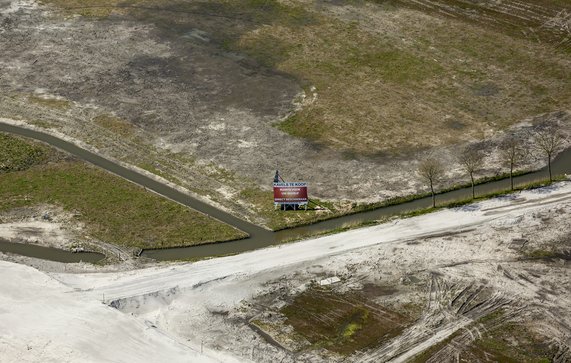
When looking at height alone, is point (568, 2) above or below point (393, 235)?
above

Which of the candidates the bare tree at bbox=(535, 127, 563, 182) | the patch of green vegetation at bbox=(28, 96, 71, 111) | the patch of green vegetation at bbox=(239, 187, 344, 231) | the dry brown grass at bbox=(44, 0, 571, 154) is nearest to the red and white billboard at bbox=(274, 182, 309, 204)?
the patch of green vegetation at bbox=(239, 187, 344, 231)

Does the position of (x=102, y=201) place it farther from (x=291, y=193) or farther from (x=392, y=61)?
(x=392, y=61)

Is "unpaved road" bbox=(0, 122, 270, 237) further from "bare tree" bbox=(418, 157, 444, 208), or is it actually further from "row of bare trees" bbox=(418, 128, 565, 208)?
"row of bare trees" bbox=(418, 128, 565, 208)

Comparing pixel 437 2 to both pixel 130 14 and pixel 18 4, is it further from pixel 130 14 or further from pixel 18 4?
pixel 18 4

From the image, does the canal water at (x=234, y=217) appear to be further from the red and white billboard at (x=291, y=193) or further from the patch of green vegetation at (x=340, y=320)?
the patch of green vegetation at (x=340, y=320)

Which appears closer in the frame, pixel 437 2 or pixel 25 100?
pixel 25 100

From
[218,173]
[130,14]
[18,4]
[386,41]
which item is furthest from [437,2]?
[18,4]

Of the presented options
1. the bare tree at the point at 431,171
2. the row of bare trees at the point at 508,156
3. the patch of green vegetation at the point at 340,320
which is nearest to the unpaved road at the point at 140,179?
the patch of green vegetation at the point at 340,320
